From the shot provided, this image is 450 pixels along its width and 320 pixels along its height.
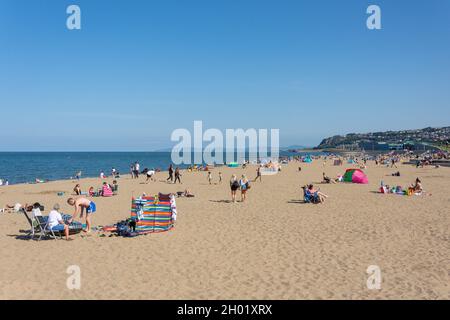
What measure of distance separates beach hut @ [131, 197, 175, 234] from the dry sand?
44 centimetres

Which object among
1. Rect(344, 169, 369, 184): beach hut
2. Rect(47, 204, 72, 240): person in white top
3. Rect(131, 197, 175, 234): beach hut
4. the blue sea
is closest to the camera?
Rect(47, 204, 72, 240): person in white top

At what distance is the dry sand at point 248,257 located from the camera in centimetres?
603

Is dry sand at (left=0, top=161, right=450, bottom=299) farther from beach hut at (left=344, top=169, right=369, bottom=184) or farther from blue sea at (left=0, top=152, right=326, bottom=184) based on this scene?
blue sea at (left=0, top=152, right=326, bottom=184)

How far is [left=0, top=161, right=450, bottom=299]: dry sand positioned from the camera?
6.03 m

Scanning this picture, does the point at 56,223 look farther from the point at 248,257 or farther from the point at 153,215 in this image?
the point at 248,257

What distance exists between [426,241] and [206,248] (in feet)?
18.7

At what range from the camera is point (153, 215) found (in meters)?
10.5

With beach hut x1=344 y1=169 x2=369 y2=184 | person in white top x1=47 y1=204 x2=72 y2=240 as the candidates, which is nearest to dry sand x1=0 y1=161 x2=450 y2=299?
person in white top x1=47 y1=204 x2=72 y2=240

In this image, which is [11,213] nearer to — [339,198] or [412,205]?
[339,198]

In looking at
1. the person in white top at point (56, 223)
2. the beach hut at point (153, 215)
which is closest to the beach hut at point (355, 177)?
the beach hut at point (153, 215)

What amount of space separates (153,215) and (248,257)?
3792 millimetres

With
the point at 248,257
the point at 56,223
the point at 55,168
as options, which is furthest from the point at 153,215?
the point at 55,168
